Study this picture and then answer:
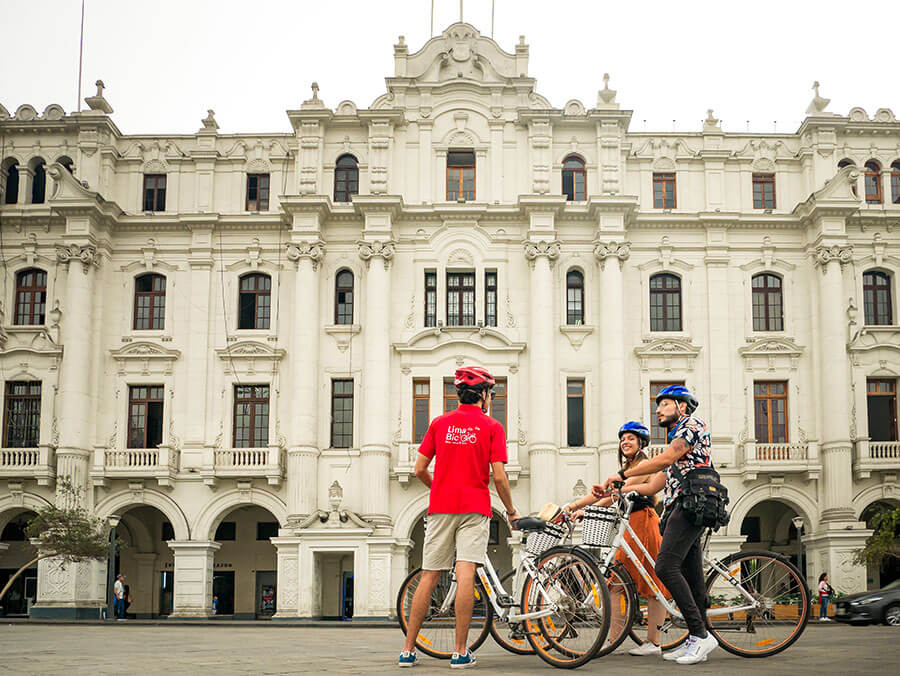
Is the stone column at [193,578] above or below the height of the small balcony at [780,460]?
below

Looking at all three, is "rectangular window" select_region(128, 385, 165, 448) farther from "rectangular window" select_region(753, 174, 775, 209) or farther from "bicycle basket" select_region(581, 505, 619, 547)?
"bicycle basket" select_region(581, 505, 619, 547)

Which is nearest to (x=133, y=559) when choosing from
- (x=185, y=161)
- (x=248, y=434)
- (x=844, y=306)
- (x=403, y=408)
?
(x=248, y=434)

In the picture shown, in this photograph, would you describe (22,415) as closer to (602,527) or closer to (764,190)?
(764,190)

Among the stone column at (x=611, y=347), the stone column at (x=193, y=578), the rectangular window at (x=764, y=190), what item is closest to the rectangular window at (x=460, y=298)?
the stone column at (x=611, y=347)

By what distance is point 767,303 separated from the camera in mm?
39531

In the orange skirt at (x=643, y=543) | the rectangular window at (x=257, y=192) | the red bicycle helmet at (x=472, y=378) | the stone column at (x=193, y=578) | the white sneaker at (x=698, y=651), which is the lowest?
the stone column at (x=193, y=578)

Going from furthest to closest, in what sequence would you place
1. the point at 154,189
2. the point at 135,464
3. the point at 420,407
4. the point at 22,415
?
the point at 154,189, the point at 22,415, the point at 420,407, the point at 135,464

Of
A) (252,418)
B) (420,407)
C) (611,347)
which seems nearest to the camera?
(611,347)

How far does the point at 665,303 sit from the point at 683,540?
30.8 meters

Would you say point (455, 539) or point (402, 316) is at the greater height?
point (402, 316)

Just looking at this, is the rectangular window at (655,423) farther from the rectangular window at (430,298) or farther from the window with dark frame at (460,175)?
the window with dark frame at (460,175)

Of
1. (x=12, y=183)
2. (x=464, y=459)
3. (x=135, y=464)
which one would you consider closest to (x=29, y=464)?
(x=135, y=464)

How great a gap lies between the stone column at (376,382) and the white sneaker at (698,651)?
28.0 meters

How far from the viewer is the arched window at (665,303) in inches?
1547
